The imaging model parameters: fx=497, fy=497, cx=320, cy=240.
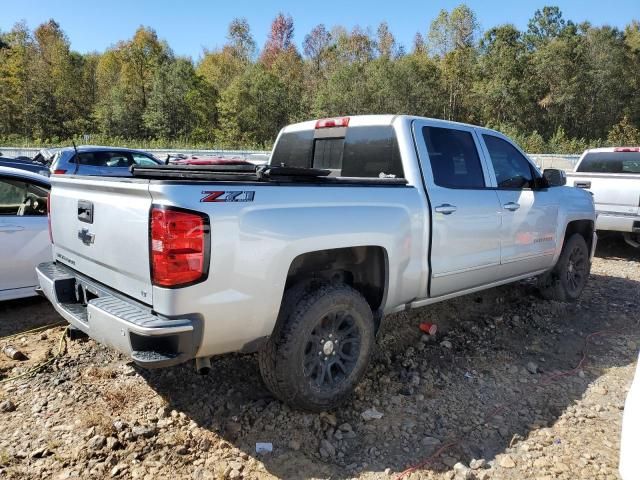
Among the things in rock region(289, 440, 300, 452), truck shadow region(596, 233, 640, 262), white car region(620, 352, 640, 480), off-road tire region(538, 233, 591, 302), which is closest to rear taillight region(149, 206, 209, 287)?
rock region(289, 440, 300, 452)

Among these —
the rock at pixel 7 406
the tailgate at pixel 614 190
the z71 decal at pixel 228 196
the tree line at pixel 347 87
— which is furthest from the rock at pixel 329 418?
the tree line at pixel 347 87

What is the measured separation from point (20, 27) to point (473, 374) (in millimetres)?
86387

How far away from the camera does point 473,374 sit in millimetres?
3889

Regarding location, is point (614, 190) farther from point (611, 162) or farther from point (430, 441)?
point (430, 441)

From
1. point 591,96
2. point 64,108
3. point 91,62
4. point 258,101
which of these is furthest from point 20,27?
point 591,96

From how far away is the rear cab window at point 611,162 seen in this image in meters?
8.58

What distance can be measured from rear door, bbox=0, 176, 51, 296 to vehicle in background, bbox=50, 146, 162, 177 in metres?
6.87

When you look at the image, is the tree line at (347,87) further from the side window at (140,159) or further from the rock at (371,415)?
the rock at (371,415)

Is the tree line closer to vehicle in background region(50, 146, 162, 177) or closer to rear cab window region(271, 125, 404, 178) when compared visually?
vehicle in background region(50, 146, 162, 177)

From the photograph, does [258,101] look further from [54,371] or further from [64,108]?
[54,371]

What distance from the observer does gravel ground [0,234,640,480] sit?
2.72 metres

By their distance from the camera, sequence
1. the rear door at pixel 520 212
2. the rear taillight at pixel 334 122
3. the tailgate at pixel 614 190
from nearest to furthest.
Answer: the rear taillight at pixel 334 122, the rear door at pixel 520 212, the tailgate at pixel 614 190

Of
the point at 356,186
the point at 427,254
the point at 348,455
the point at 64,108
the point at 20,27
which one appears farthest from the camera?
the point at 20,27

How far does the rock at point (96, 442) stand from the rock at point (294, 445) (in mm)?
1059
